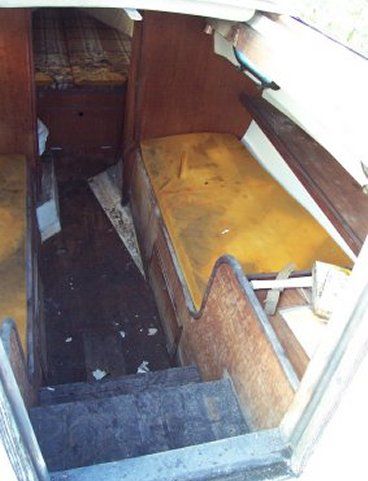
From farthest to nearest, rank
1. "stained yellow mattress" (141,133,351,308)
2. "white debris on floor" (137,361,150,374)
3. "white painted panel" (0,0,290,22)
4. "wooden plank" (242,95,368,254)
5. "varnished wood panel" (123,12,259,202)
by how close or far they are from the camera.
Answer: "varnished wood panel" (123,12,259,202), "white debris on floor" (137,361,150,374), "stained yellow mattress" (141,133,351,308), "wooden plank" (242,95,368,254), "white painted panel" (0,0,290,22)

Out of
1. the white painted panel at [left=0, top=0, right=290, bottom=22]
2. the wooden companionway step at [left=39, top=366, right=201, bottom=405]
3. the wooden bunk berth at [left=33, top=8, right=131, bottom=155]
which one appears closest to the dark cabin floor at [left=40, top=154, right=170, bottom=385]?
the wooden bunk berth at [left=33, top=8, right=131, bottom=155]

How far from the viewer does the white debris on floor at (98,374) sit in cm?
323

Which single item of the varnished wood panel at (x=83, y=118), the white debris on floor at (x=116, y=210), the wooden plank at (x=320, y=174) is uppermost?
the wooden plank at (x=320, y=174)

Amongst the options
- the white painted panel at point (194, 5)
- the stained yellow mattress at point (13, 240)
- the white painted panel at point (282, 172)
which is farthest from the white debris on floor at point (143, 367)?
the white painted panel at point (194, 5)

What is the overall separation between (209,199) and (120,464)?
92.9 inches

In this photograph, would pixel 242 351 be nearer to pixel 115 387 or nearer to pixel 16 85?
pixel 115 387

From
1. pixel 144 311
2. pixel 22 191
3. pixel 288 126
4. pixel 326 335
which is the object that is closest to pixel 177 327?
pixel 144 311

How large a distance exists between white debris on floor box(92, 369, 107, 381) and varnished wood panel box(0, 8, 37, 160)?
167cm

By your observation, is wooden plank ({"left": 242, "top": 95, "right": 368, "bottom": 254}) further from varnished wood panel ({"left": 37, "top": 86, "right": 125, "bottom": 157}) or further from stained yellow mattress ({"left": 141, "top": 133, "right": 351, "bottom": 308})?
varnished wood panel ({"left": 37, "top": 86, "right": 125, "bottom": 157})

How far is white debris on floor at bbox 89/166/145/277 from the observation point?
4230mm

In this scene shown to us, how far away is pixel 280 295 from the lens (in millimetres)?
2391

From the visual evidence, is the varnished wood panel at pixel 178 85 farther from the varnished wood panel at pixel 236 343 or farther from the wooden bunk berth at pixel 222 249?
the varnished wood panel at pixel 236 343

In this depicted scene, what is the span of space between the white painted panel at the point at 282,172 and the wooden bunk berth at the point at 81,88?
4.06 ft

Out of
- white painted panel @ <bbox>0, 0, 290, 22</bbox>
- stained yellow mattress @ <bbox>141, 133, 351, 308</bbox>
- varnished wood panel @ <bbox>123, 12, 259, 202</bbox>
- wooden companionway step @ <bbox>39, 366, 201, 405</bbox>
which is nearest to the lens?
white painted panel @ <bbox>0, 0, 290, 22</bbox>
